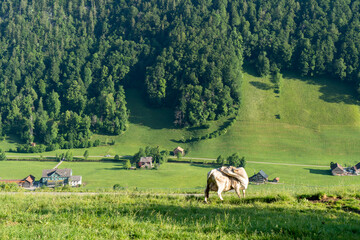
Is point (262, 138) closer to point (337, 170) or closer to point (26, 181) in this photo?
point (337, 170)

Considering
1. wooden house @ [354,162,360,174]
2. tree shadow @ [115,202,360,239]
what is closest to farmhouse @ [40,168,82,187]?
tree shadow @ [115,202,360,239]

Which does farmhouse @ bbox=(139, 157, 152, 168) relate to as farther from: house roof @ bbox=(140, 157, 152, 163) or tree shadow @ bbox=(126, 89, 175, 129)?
tree shadow @ bbox=(126, 89, 175, 129)

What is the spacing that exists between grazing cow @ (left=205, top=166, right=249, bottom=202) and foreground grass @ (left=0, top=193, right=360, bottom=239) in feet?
2.36

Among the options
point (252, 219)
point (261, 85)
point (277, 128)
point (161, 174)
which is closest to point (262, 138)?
point (277, 128)

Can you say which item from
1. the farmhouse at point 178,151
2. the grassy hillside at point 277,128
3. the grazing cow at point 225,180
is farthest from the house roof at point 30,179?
the grazing cow at point 225,180

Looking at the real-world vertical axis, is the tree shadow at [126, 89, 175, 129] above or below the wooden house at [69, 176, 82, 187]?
above

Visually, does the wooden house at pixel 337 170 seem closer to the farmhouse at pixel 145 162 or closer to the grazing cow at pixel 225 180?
the farmhouse at pixel 145 162

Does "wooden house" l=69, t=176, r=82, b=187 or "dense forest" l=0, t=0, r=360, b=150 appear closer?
"wooden house" l=69, t=176, r=82, b=187

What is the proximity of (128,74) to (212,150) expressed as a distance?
2778 inches

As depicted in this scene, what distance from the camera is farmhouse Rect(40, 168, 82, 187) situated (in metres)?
73.6

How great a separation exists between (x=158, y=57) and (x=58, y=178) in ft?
282

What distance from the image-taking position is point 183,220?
568 inches

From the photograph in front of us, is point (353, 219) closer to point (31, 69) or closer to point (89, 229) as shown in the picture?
point (89, 229)

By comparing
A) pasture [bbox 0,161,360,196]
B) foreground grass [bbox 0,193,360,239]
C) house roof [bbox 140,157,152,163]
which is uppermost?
foreground grass [bbox 0,193,360,239]
